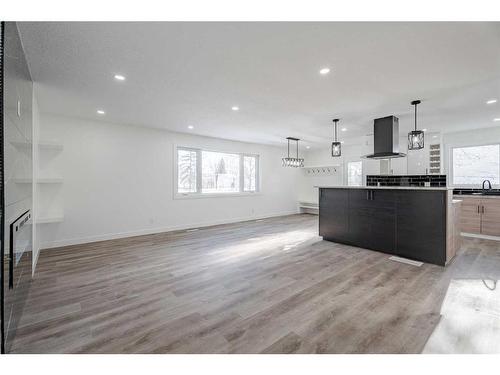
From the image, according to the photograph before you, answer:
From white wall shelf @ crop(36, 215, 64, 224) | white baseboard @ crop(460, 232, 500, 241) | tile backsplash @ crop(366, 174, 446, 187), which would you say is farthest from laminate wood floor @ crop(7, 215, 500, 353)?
tile backsplash @ crop(366, 174, 446, 187)

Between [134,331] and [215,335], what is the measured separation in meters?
0.66

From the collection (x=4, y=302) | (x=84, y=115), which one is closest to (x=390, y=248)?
(x=4, y=302)

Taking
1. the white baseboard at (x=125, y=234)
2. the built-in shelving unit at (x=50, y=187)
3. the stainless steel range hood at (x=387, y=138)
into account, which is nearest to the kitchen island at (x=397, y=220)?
the stainless steel range hood at (x=387, y=138)

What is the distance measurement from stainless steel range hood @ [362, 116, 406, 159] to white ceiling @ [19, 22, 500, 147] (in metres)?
0.20

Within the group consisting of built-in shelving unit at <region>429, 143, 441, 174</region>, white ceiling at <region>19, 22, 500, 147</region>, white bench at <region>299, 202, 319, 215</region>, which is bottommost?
white bench at <region>299, 202, 319, 215</region>

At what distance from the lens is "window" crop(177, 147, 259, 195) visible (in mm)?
6039

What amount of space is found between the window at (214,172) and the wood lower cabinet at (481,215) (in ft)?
17.5

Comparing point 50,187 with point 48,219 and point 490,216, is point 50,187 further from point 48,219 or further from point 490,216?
point 490,216

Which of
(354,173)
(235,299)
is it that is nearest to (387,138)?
(354,173)

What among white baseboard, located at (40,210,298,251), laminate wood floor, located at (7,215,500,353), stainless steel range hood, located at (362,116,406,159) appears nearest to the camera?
laminate wood floor, located at (7,215,500,353)

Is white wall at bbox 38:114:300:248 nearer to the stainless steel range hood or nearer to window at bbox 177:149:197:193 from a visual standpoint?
window at bbox 177:149:197:193

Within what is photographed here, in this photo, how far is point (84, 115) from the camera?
13.9 ft

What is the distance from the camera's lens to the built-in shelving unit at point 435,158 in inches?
232

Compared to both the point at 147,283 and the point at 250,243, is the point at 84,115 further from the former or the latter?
the point at 250,243
